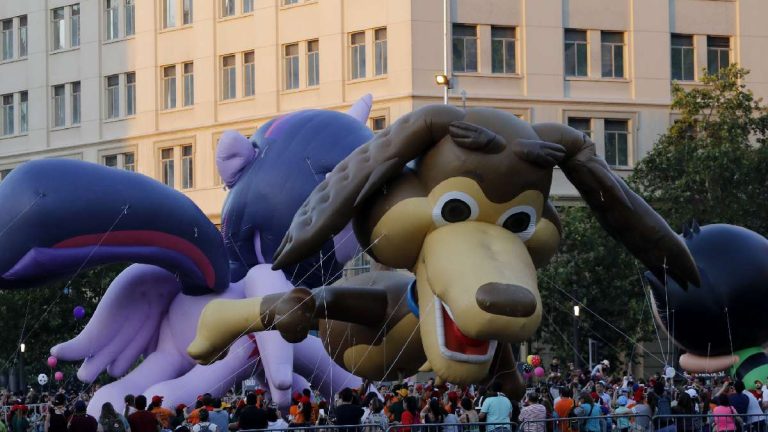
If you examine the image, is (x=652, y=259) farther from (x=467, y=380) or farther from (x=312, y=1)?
(x=312, y=1)

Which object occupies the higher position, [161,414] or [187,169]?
[187,169]

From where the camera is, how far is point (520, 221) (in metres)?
17.6

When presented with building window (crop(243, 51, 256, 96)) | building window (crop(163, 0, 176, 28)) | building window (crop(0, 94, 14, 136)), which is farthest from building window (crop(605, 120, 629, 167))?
building window (crop(0, 94, 14, 136))

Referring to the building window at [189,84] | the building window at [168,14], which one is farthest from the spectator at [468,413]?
the building window at [168,14]

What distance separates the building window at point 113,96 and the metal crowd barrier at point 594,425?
127 feet

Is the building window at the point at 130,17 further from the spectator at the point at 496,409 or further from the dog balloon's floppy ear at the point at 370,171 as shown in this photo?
the dog balloon's floppy ear at the point at 370,171

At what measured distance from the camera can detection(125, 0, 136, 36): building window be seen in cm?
5712

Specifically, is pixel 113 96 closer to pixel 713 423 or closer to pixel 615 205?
pixel 713 423

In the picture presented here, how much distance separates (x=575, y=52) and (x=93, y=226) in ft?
98.8

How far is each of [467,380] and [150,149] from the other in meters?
40.4

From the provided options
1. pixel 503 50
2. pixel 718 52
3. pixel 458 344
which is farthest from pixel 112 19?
pixel 458 344

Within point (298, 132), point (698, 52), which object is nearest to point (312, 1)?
point (698, 52)

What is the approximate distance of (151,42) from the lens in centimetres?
5634

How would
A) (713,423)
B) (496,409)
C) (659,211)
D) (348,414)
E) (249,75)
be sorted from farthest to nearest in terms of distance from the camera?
(249,75), (659,211), (713,423), (496,409), (348,414)
